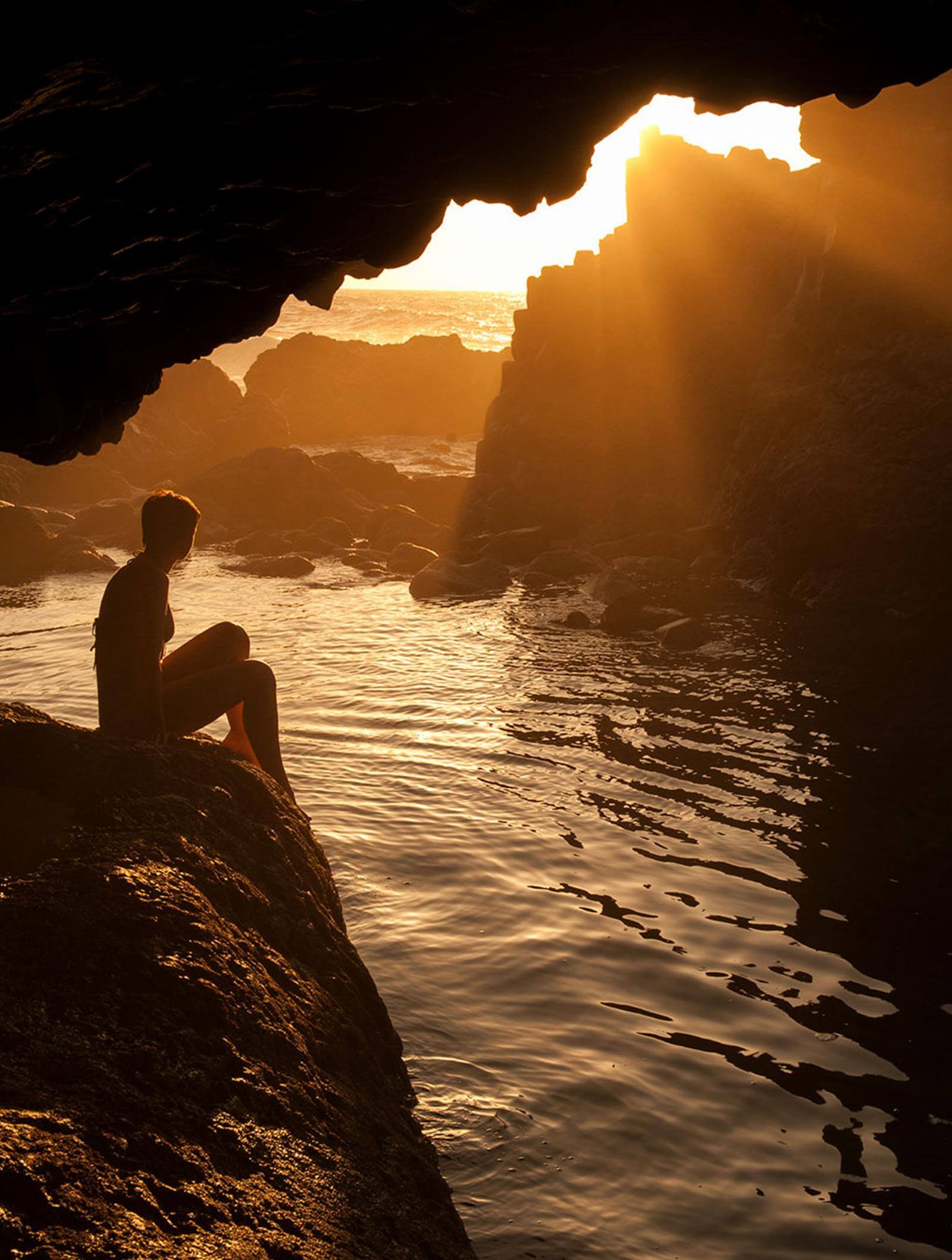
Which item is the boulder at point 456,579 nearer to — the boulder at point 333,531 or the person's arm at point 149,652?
the boulder at point 333,531

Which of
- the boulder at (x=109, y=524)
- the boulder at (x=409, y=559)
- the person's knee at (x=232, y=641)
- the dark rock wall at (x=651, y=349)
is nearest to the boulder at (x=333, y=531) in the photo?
the boulder at (x=409, y=559)

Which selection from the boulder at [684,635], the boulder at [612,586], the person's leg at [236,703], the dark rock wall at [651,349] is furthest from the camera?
the dark rock wall at [651,349]

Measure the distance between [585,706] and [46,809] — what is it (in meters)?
10.3

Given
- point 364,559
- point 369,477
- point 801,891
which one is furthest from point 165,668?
point 369,477

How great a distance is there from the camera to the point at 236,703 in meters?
6.82

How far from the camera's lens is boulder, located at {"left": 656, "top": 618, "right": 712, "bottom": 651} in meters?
17.7

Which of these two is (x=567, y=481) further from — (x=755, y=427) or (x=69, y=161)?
(x=69, y=161)

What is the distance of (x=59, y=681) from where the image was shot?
15.8m

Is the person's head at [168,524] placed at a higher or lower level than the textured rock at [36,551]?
higher

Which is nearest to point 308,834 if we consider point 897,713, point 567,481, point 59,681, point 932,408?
point 897,713

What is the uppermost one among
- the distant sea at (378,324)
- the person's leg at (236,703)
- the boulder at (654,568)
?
the distant sea at (378,324)

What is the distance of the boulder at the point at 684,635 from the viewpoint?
57.9 ft

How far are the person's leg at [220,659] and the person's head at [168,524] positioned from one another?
0.68m

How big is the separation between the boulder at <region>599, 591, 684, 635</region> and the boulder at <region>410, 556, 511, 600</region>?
14.0 ft
